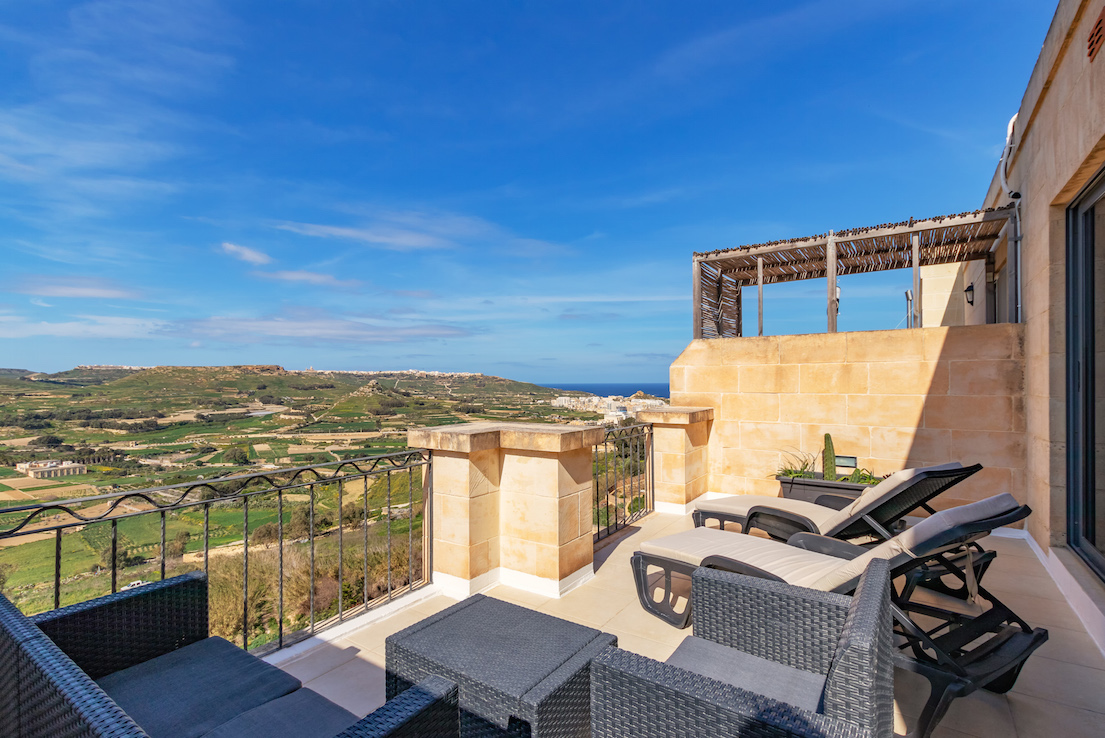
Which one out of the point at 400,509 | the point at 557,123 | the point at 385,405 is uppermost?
the point at 557,123

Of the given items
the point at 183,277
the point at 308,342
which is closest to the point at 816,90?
the point at 183,277

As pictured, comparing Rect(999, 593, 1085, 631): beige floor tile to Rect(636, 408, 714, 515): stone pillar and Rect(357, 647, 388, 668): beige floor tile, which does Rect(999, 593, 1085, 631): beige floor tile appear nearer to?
Rect(636, 408, 714, 515): stone pillar

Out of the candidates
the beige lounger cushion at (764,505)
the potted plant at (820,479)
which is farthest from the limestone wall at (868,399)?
the beige lounger cushion at (764,505)

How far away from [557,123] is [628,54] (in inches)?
273

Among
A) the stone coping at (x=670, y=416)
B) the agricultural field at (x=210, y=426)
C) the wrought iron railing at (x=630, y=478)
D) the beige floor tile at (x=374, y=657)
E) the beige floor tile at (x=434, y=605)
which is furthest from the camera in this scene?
the agricultural field at (x=210, y=426)

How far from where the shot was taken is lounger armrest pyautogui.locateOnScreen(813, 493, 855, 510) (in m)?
4.31

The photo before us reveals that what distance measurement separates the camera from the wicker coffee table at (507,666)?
1351 millimetres

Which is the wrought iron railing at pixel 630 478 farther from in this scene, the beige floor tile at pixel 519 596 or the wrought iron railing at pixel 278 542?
the wrought iron railing at pixel 278 542

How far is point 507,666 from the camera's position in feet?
4.85

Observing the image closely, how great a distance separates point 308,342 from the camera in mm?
60844

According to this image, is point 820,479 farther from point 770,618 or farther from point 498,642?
point 498,642

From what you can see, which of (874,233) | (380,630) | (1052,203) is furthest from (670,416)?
(874,233)

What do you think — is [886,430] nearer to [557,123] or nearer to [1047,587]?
[1047,587]

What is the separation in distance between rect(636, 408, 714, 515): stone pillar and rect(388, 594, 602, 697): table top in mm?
3686
